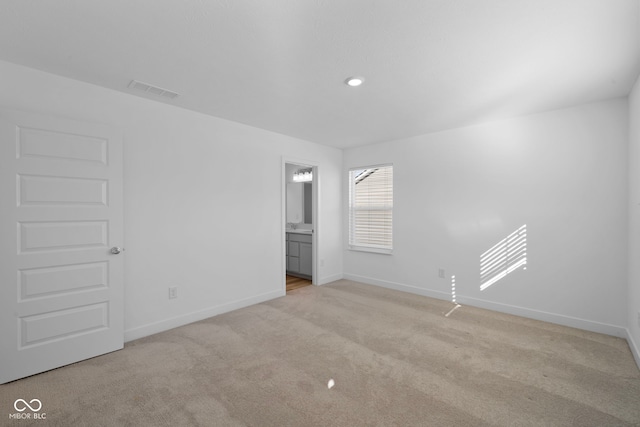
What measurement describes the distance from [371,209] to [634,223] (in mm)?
3193

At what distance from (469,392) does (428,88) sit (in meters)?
2.60

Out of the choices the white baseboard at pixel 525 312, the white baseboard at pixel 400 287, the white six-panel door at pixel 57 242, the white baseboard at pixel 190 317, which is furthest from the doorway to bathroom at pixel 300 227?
the white six-panel door at pixel 57 242

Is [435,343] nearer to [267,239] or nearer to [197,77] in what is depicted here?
[267,239]

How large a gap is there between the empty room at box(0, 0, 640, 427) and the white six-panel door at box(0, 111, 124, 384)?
0.02 m

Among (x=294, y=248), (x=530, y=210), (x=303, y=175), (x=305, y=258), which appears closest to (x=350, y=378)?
(x=530, y=210)

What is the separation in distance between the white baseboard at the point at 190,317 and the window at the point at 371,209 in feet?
6.23

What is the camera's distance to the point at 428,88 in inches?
109

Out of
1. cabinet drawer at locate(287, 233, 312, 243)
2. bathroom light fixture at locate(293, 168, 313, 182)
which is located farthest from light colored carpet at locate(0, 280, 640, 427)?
bathroom light fixture at locate(293, 168, 313, 182)

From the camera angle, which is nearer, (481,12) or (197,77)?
(481,12)

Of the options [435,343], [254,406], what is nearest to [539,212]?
[435,343]

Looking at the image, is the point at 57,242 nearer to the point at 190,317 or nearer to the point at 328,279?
the point at 190,317

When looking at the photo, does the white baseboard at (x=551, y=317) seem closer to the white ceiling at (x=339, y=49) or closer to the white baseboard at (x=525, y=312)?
the white baseboard at (x=525, y=312)

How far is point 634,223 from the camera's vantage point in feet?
8.77

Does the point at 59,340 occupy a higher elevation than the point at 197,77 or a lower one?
lower
